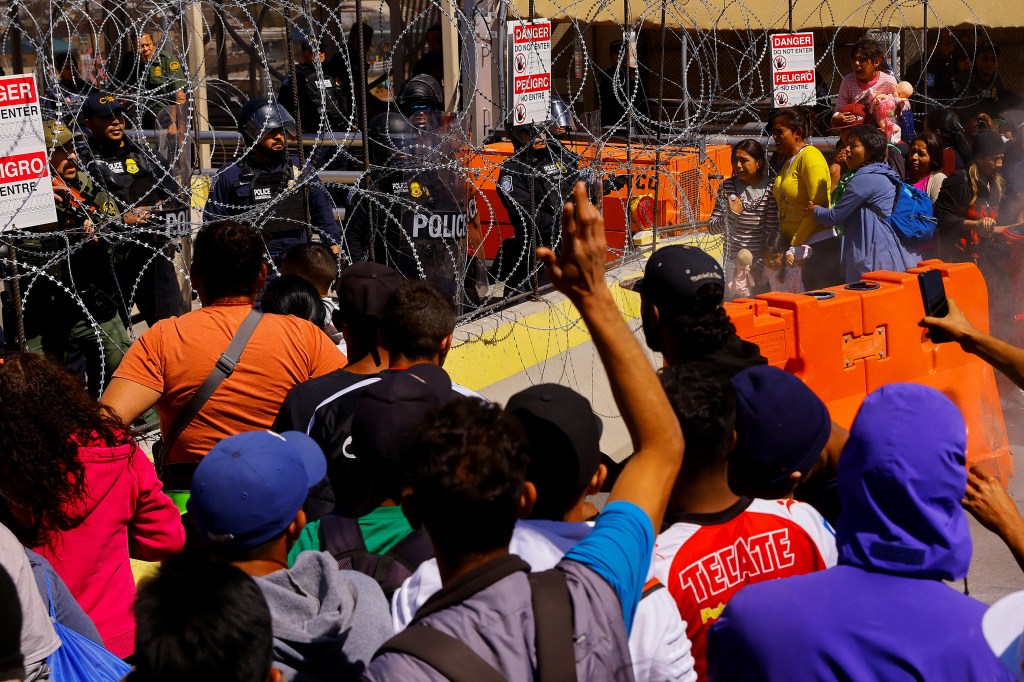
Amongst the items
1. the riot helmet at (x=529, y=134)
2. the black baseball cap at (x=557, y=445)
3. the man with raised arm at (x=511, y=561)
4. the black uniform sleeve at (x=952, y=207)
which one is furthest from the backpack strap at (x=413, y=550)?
the black uniform sleeve at (x=952, y=207)

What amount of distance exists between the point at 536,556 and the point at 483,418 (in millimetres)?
360

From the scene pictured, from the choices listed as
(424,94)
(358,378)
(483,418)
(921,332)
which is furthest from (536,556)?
(424,94)

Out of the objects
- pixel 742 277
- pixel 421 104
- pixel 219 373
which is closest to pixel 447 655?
pixel 219 373

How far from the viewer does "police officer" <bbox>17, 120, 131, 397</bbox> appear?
6617 millimetres

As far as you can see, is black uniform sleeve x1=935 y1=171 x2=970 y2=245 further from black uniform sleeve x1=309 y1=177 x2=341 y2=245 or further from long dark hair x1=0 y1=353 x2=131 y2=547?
long dark hair x1=0 y1=353 x2=131 y2=547

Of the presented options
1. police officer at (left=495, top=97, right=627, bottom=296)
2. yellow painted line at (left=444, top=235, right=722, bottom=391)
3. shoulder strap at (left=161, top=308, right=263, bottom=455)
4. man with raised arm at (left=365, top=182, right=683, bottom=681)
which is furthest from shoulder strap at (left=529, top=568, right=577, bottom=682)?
police officer at (left=495, top=97, right=627, bottom=296)

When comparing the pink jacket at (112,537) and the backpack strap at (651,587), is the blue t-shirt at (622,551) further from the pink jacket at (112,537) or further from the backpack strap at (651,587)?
Answer: the pink jacket at (112,537)

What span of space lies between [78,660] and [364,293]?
171 cm

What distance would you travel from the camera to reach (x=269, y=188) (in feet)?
23.7

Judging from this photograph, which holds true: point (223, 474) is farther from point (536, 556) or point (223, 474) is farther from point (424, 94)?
point (424, 94)

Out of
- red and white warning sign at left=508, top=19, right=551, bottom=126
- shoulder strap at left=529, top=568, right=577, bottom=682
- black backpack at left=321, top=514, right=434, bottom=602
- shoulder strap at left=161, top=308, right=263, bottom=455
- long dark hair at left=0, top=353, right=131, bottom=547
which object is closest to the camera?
shoulder strap at left=529, top=568, right=577, bottom=682

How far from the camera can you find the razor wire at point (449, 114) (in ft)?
21.1

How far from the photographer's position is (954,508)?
214cm

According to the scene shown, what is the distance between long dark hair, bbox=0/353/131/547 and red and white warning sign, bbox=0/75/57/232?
172 centimetres
